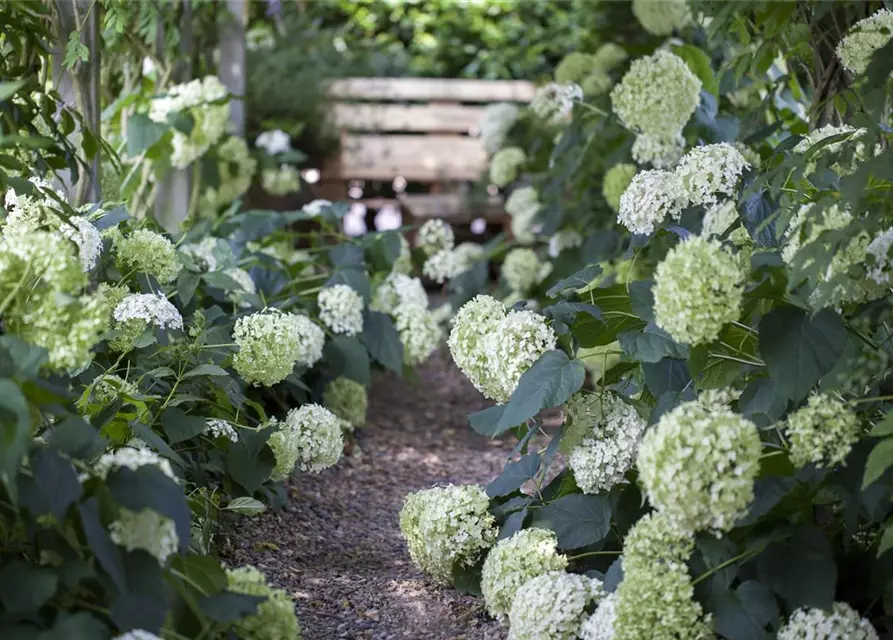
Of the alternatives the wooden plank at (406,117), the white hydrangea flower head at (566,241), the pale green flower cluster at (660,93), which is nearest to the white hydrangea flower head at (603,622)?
the pale green flower cluster at (660,93)

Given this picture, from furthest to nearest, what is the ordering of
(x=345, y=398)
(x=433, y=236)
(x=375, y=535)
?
(x=433, y=236) → (x=345, y=398) → (x=375, y=535)

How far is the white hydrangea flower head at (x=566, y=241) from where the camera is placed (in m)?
3.90

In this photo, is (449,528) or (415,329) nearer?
(449,528)

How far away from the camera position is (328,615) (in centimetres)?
188

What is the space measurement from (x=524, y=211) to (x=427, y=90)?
2129 mm

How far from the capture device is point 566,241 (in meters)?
3.90

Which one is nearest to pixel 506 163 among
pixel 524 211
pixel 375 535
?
pixel 524 211

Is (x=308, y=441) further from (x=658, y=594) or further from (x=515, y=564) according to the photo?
(x=658, y=594)

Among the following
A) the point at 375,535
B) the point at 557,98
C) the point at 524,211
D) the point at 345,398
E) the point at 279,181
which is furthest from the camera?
the point at 279,181

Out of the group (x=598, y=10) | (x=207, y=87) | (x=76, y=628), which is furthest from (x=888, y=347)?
(x=598, y=10)

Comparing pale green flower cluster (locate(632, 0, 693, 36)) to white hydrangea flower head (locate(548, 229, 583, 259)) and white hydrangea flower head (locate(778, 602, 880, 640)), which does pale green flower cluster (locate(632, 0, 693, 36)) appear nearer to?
white hydrangea flower head (locate(548, 229, 583, 259))

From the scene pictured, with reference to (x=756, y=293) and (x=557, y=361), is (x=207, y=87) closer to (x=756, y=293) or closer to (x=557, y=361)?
(x=557, y=361)

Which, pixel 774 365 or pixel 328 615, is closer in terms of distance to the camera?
pixel 774 365

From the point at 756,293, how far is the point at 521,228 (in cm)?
270
